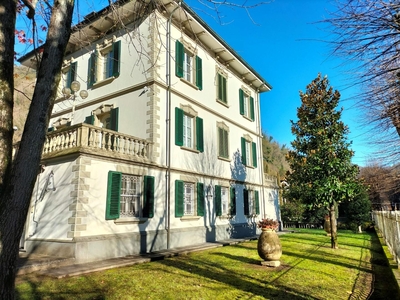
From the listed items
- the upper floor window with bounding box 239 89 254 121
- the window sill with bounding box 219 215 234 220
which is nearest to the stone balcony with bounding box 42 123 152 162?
the window sill with bounding box 219 215 234 220

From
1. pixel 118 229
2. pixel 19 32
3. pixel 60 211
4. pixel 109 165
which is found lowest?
pixel 118 229

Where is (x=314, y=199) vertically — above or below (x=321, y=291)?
above

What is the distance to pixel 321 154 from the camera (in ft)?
40.9

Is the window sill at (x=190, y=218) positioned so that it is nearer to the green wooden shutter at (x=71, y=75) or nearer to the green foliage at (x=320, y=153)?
the green foliage at (x=320, y=153)

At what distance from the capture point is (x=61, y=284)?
21.7 ft

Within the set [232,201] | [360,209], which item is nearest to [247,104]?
[232,201]

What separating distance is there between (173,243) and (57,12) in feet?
34.6

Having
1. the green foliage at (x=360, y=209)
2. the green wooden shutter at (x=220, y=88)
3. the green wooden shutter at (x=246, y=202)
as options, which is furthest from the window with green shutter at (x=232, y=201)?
the green foliage at (x=360, y=209)

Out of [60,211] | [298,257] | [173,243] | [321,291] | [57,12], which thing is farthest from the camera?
[173,243]

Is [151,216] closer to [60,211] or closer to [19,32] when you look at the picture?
[60,211]

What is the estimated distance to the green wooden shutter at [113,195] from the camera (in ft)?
32.8

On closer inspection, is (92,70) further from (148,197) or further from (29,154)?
(29,154)

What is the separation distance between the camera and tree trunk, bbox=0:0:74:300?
108 inches

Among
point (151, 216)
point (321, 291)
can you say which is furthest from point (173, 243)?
point (321, 291)
